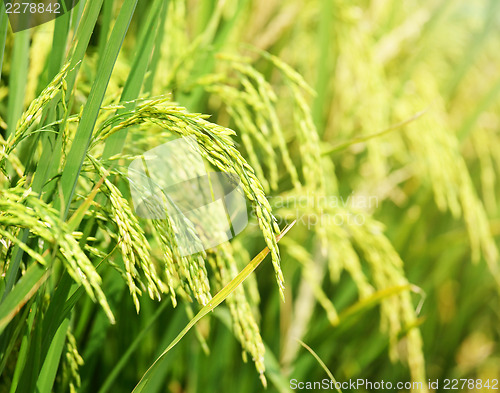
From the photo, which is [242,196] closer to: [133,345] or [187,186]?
[187,186]

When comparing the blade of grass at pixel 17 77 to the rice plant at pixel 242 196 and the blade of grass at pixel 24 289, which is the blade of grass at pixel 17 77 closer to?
the rice plant at pixel 242 196

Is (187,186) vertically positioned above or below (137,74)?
below

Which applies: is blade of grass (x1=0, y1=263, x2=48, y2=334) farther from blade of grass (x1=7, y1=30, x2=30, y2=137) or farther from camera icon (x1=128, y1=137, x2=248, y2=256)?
blade of grass (x1=7, y1=30, x2=30, y2=137)

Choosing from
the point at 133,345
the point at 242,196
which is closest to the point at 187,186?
the point at 242,196

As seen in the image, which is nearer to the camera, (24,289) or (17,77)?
(24,289)

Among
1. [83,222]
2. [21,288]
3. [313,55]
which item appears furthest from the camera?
[313,55]

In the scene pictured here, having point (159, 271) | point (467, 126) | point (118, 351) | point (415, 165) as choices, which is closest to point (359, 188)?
point (415, 165)

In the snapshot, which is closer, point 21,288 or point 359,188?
point 21,288

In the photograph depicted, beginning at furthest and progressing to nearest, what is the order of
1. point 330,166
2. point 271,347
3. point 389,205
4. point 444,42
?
point 444,42, point 389,205, point 271,347, point 330,166

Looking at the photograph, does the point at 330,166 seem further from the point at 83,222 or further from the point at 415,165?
the point at 83,222
